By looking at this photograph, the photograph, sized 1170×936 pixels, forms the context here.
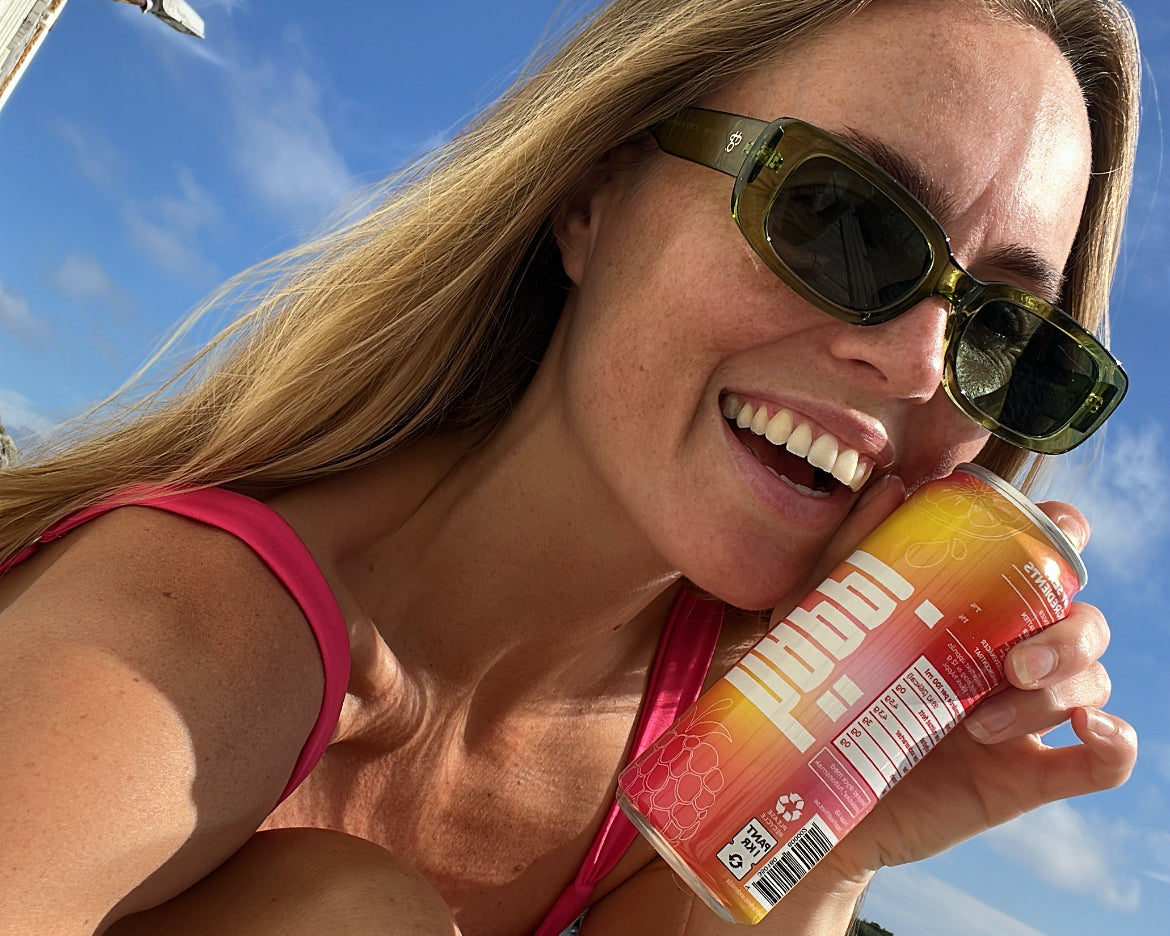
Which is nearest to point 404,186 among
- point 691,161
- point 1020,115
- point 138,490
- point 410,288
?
point 410,288

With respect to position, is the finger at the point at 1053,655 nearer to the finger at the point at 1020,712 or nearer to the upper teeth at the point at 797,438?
the finger at the point at 1020,712

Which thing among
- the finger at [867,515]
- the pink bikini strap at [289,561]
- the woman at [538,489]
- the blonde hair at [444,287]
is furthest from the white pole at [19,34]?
the finger at [867,515]

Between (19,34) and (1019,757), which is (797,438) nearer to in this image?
(1019,757)

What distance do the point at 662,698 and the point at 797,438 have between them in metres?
0.84

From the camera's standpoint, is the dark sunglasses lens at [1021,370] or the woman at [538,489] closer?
the woman at [538,489]

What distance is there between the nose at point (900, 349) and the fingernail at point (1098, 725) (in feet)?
1.71

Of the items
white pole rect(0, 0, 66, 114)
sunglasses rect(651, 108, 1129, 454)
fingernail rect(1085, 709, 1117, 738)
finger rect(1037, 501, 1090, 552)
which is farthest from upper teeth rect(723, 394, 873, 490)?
white pole rect(0, 0, 66, 114)

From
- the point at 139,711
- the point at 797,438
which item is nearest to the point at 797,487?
the point at 797,438

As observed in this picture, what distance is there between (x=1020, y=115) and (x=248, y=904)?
157 cm

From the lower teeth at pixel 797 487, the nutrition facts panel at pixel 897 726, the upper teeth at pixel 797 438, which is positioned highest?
the upper teeth at pixel 797 438

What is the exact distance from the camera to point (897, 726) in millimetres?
1276

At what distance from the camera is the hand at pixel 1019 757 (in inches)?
53.2

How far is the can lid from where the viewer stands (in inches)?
53.0

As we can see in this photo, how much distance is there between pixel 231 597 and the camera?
4.50 ft
